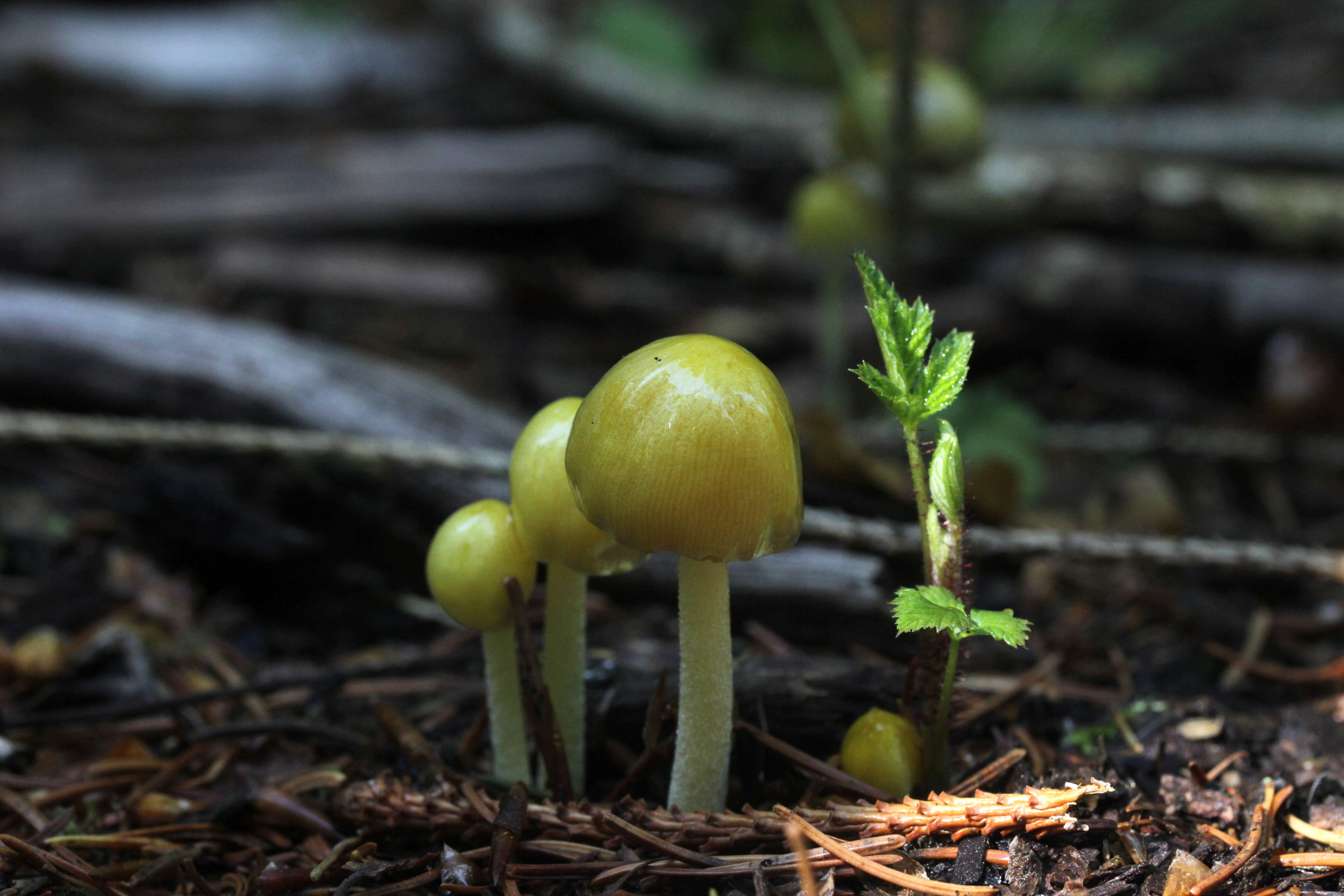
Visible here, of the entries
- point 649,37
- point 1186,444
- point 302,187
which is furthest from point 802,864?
point 649,37

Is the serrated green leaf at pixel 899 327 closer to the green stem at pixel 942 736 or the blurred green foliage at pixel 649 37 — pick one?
the green stem at pixel 942 736

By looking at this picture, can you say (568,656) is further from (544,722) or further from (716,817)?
(716,817)

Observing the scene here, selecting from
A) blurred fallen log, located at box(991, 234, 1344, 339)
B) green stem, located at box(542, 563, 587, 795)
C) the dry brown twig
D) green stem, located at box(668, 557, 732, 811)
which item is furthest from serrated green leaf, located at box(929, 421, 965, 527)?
blurred fallen log, located at box(991, 234, 1344, 339)

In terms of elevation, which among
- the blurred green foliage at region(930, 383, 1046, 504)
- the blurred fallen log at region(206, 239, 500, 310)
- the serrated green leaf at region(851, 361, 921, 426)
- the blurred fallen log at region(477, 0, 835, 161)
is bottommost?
the blurred green foliage at region(930, 383, 1046, 504)

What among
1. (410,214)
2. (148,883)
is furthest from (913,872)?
(410,214)

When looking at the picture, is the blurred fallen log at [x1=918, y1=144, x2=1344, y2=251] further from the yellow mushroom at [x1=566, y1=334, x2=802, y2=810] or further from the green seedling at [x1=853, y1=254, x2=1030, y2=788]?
the yellow mushroom at [x1=566, y1=334, x2=802, y2=810]

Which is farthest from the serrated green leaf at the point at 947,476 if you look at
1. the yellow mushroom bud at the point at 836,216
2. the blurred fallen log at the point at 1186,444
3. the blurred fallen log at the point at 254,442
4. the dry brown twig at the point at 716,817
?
the yellow mushroom bud at the point at 836,216
